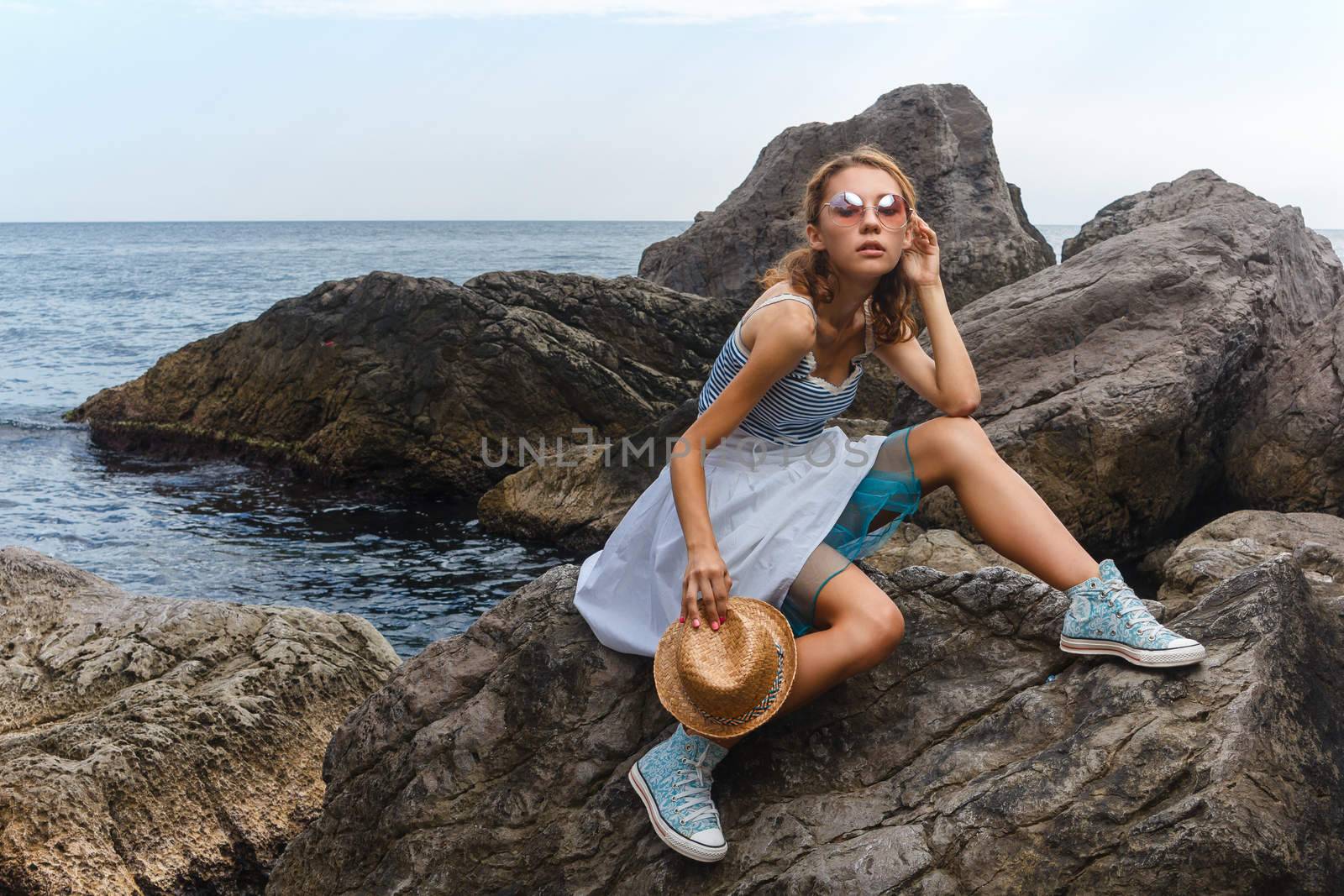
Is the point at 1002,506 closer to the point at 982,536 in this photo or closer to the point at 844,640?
the point at 982,536

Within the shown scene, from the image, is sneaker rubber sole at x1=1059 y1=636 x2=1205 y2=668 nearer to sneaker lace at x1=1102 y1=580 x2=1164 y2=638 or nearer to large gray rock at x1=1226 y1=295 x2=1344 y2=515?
sneaker lace at x1=1102 y1=580 x2=1164 y2=638

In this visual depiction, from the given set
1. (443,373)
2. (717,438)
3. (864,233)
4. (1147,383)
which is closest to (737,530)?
(717,438)

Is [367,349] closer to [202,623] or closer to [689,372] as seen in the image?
[689,372]

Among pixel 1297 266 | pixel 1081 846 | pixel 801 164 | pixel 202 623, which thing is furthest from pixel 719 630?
pixel 801 164

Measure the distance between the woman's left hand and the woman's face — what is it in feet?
0.67

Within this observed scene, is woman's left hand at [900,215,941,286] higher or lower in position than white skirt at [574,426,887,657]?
higher

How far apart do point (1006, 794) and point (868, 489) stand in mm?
1033

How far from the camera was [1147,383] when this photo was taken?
7.61 m

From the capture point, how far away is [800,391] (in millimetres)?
3764

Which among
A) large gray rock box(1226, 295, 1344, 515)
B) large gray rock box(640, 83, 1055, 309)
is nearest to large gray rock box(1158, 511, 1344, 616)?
large gray rock box(1226, 295, 1344, 515)

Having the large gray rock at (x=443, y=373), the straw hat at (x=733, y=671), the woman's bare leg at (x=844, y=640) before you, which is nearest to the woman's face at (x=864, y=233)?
the woman's bare leg at (x=844, y=640)

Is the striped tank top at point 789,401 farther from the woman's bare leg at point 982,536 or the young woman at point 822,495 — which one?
the woman's bare leg at point 982,536

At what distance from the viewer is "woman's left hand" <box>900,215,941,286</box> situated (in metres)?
3.92

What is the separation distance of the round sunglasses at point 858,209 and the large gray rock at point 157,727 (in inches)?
130
